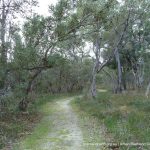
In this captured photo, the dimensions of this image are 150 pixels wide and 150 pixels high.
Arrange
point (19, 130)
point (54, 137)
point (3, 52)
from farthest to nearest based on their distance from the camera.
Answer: point (3, 52)
point (19, 130)
point (54, 137)

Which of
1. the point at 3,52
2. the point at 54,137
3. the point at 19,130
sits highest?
the point at 3,52

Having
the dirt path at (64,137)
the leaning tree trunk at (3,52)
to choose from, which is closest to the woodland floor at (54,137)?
the dirt path at (64,137)

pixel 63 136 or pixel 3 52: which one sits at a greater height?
pixel 3 52

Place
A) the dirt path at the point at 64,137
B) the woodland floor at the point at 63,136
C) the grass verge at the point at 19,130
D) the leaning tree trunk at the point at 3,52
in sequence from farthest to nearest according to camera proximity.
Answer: the leaning tree trunk at the point at 3,52
the grass verge at the point at 19,130
the woodland floor at the point at 63,136
the dirt path at the point at 64,137

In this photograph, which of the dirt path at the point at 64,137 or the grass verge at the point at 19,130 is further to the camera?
the grass verge at the point at 19,130

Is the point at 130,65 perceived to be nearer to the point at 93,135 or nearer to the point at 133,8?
the point at 133,8

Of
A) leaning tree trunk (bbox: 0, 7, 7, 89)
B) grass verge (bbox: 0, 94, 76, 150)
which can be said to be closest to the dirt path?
grass verge (bbox: 0, 94, 76, 150)

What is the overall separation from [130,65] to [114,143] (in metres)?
51.6

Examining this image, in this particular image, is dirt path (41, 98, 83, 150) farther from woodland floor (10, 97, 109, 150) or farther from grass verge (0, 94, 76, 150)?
grass verge (0, 94, 76, 150)

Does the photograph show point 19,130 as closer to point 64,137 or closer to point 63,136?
point 63,136

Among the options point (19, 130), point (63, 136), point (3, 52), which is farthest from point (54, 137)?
point (3, 52)

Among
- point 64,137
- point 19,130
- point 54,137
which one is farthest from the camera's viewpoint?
point 19,130

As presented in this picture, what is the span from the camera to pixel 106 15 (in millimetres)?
24906

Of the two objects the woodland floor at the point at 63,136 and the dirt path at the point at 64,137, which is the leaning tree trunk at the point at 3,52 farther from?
the dirt path at the point at 64,137
